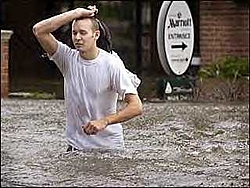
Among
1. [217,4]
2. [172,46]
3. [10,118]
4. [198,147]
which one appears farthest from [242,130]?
[217,4]

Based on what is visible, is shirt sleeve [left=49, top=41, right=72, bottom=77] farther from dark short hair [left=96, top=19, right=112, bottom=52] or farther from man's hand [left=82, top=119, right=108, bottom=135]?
man's hand [left=82, top=119, right=108, bottom=135]

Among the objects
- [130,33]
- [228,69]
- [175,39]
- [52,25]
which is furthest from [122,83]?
[130,33]

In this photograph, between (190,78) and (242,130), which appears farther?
(190,78)

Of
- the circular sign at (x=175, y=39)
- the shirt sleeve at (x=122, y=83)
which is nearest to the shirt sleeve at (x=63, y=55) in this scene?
the shirt sleeve at (x=122, y=83)

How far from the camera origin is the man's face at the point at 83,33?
5.45 meters

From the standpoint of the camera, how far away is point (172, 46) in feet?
47.8

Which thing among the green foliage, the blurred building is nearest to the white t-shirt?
the green foliage

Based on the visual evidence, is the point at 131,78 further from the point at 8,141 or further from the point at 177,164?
the point at 8,141

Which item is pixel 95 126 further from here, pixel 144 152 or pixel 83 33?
pixel 144 152

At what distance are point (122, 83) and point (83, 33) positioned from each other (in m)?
0.41

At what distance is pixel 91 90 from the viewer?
18.3ft

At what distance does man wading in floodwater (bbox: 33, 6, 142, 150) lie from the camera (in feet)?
17.9

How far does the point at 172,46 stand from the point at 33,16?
7.43 m

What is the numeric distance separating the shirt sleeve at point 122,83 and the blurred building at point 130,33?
363 inches
